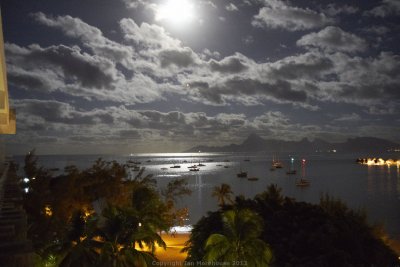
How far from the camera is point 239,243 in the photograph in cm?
2192

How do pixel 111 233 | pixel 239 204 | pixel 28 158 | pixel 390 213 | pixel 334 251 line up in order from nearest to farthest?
pixel 111 233 < pixel 334 251 < pixel 239 204 < pixel 28 158 < pixel 390 213

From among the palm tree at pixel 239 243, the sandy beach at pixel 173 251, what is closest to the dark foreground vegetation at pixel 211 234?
the palm tree at pixel 239 243

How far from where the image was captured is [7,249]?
6836 mm

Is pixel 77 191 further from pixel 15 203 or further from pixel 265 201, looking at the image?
pixel 15 203

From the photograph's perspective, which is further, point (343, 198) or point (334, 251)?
point (343, 198)

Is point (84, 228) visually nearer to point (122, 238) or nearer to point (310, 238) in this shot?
point (122, 238)

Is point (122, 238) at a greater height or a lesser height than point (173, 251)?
greater

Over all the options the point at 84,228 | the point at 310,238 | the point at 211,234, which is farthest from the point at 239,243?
the point at 84,228

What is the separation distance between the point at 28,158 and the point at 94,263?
718 inches

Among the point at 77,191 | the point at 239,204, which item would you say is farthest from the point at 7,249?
the point at 77,191

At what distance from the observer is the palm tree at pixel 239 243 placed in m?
21.5

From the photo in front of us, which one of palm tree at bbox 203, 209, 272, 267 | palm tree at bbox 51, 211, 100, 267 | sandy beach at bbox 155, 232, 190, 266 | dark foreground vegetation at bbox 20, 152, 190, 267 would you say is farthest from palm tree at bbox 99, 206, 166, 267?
sandy beach at bbox 155, 232, 190, 266

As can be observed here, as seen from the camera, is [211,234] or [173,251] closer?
[211,234]

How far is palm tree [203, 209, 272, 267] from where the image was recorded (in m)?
21.5
